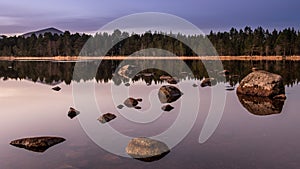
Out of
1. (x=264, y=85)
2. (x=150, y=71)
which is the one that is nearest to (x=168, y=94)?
(x=264, y=85)

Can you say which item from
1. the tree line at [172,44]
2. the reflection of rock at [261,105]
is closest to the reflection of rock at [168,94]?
the reflection of rock at [261,105]

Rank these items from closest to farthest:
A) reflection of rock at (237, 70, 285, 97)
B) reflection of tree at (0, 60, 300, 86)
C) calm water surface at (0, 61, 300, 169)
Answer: calm water surface at (0, 61, 300, 169)
reflection of rock at (237, 70, 285, 97)
reflection of tree at (0, 60, 300, 86)

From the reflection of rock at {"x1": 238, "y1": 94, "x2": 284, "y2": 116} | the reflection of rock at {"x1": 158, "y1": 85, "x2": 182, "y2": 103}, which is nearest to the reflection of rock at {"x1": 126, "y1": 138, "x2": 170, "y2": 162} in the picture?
the reflection of rock at {"x1": 238, "y1": 94, "x2": 284, "y2": 116}

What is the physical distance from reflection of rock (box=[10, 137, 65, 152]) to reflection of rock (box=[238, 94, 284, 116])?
1426cm

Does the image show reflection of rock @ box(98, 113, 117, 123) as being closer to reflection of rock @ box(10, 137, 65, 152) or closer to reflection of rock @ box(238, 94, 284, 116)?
reflection of rock @ box(10, 137, 65, 152)

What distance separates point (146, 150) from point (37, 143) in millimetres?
5658

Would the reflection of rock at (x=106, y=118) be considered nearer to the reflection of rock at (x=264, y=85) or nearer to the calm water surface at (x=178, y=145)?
the calm water surface at (x=178, y=145)

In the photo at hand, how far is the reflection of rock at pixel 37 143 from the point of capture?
1540 cm

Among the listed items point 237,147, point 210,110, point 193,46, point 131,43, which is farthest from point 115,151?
point 131,43

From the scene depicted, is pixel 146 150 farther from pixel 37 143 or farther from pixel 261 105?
pixel 261 105

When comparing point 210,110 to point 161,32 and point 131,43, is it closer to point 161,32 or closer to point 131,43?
point 131,43

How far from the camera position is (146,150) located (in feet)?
45.5

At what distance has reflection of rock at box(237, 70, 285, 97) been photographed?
30.3 metres

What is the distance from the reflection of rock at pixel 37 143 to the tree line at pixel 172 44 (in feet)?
393
